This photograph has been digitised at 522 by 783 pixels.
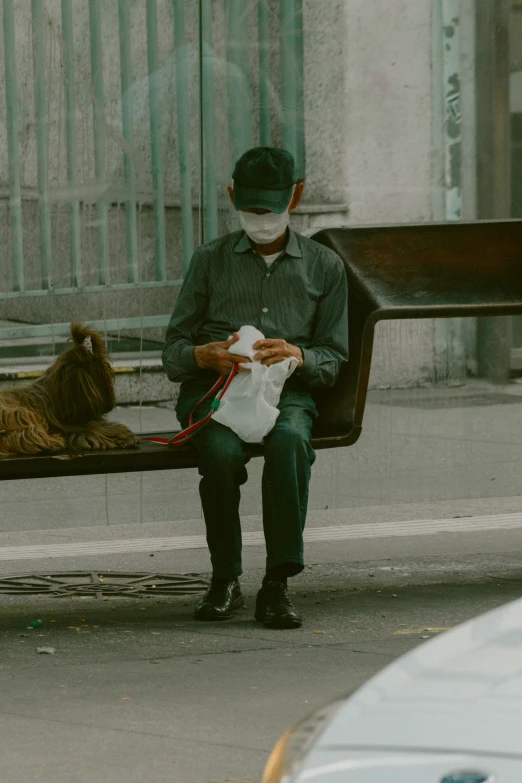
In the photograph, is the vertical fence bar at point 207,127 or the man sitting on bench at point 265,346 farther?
the vertical fence bar at point 207,127

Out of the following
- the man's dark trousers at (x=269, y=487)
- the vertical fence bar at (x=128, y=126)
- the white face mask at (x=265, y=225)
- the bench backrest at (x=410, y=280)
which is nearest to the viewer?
the man's dark trousers at (x=269, y=487)

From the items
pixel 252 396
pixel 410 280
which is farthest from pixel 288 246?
pixel 410 280

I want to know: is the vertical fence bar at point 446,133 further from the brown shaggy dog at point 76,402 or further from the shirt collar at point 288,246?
the brown shaggy dog at point 76,402

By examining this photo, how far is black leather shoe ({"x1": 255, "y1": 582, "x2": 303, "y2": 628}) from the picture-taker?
5.12 metres

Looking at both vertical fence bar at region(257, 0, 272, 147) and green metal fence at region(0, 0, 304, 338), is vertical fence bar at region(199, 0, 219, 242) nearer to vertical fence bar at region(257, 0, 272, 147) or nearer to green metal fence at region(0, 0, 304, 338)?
green metal fence at region(0, 0, 304, 338)

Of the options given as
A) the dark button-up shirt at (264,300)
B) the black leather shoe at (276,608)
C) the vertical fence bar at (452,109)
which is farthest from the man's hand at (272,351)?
the vertical fence bar at (452,109)

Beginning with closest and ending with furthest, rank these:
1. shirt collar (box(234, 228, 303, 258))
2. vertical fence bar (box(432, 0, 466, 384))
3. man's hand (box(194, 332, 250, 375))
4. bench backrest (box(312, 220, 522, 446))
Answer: man's hand (box(194, 332, 250, 375))
shirt collar (box(234, 228, 303, 258))
bench backrest (box(312, 220, 522, 446))
vertical fence bar (box(432, 0, 466, 384))

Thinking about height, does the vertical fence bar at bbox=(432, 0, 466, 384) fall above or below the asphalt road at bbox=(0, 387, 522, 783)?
above

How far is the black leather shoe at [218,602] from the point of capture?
17.1 ft

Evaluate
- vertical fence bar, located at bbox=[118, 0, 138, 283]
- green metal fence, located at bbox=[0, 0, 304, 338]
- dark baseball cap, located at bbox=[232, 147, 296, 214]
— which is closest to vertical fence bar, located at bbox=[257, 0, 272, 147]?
green metal fence, located at bbox=[0, 0, 304, 338]

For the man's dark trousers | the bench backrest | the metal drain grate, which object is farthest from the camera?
the metal drain grate

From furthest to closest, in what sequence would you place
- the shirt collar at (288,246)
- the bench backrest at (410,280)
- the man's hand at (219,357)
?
the bench backrest at (410,280)
the shirt collar at (288,246)
the man's hand at (219,357)

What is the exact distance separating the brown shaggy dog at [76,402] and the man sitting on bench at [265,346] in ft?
0.83

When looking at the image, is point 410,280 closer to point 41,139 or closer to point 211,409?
point 211,409
